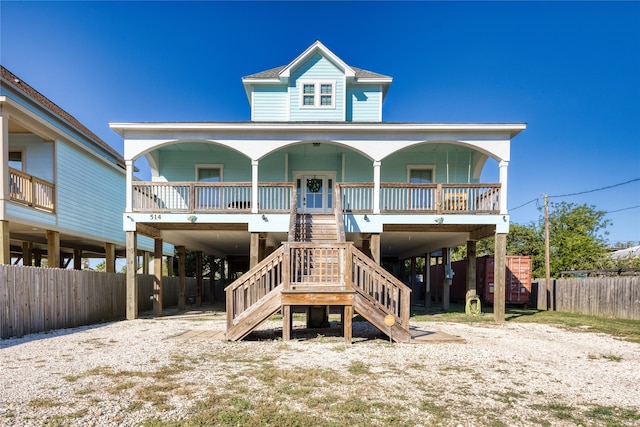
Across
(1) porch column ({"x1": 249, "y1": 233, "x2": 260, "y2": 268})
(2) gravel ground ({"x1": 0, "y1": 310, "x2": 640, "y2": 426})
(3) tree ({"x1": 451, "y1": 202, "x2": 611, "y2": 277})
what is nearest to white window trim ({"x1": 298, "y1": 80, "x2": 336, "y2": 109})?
(1) porch column ({"x1": 249, "y1": 233, "x2": 260, "y2": 268})

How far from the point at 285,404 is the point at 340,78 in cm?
1366

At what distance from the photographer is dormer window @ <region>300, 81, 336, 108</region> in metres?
14.9

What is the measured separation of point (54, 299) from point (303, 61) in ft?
41.1

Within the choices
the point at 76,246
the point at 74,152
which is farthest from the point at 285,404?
the point at 76,246

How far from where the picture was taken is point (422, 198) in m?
11.9

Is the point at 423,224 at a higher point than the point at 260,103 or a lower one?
lower

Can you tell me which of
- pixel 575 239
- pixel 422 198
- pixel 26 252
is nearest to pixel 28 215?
pixel 26 252

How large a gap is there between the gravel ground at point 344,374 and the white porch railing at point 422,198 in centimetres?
440

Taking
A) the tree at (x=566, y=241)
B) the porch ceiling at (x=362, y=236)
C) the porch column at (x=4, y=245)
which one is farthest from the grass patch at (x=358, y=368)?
the tree at (x=566, y=241)

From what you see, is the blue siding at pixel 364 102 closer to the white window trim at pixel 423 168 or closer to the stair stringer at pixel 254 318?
the white window trim at pixel 423 168

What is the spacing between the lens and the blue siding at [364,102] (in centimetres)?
1538

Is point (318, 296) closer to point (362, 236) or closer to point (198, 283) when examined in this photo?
point (362, 236)

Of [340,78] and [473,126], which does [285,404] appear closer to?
[473,126]

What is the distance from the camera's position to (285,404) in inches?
162
